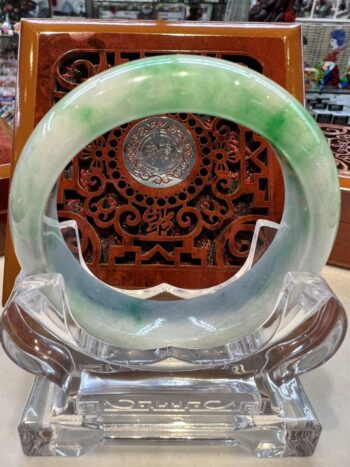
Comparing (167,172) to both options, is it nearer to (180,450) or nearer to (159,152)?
(159,152)

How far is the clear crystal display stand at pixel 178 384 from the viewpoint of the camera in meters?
0.50

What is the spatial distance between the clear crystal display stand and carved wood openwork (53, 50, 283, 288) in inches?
10.1

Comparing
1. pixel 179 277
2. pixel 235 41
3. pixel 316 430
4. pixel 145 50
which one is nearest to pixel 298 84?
pixel 235 41

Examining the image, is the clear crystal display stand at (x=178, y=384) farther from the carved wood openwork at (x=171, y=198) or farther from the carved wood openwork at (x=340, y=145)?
the carved wood openwork at (x=340, y=145)

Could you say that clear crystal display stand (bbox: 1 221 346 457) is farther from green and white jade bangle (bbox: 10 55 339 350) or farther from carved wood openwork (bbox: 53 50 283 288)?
carved wood openwork (bbox: 53 50 283 288)

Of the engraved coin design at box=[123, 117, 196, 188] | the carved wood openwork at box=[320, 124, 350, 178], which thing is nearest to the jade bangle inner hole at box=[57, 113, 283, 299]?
the engraved coin design at box=[123, 117, 196, 188]

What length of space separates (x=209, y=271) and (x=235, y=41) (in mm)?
366

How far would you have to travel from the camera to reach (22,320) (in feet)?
1.59

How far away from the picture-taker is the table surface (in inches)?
20.6

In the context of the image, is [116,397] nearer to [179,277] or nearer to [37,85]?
[179,277]

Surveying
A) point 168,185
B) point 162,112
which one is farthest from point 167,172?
point 162,112

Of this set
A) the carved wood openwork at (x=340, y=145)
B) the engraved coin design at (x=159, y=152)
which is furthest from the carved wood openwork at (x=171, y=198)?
the carved wood openwork at (x=340, y=145)

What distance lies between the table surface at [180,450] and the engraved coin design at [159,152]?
13.9 inches

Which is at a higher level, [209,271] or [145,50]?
[145,50]
